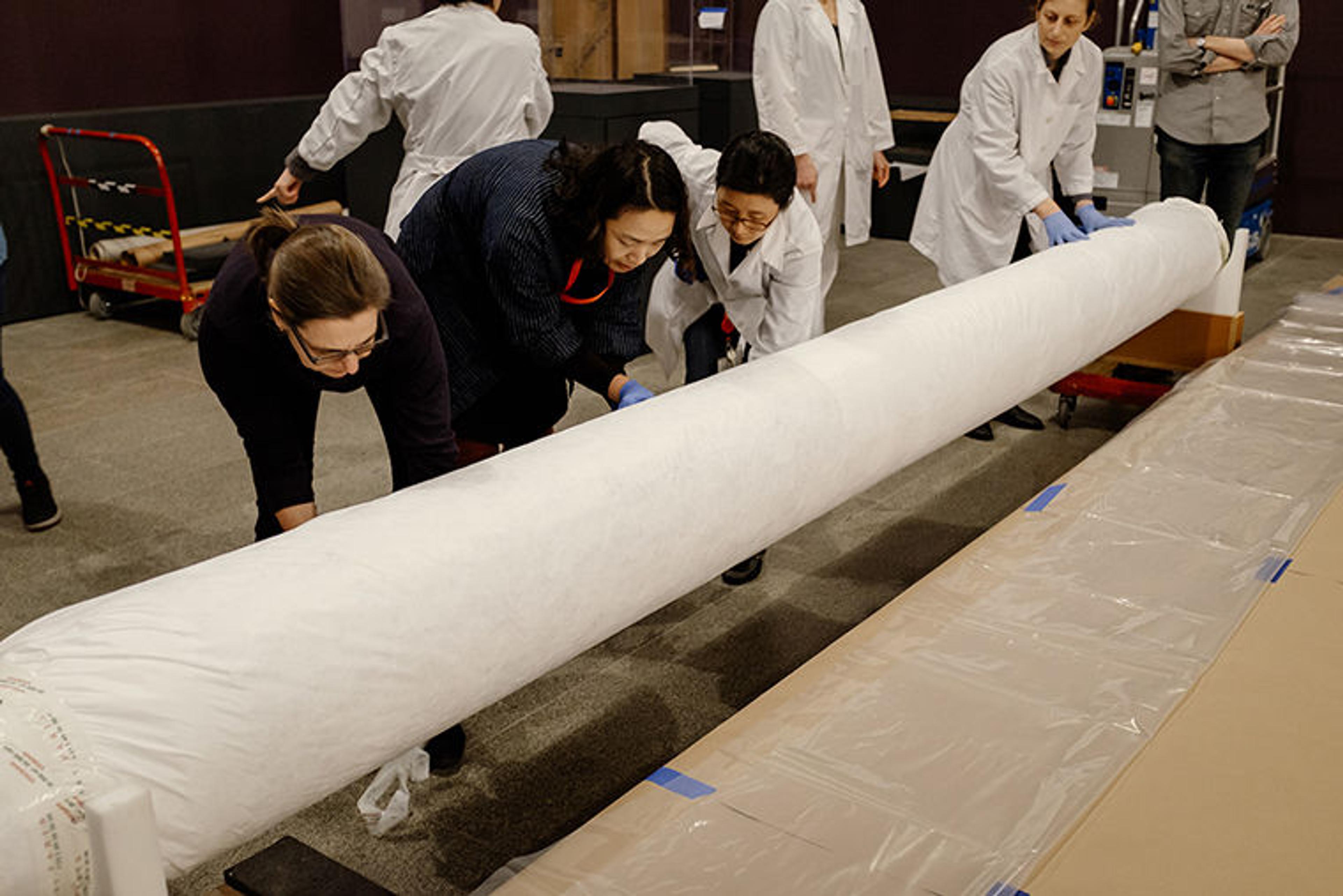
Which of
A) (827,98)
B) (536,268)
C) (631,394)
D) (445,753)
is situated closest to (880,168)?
(827,98)

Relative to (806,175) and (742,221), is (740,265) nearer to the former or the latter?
(742,221)

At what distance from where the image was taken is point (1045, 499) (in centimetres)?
179

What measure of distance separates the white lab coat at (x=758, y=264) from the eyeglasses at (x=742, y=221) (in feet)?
0.18

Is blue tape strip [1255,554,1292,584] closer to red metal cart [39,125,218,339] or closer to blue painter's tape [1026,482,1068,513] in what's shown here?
blue painter's tape [1026,482,1068,513]

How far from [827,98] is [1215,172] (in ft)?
3.74

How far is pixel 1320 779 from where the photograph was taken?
1133 mm

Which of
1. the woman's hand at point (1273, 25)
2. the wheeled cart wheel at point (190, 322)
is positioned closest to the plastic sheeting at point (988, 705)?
the woman's hand at point (1273, 25)

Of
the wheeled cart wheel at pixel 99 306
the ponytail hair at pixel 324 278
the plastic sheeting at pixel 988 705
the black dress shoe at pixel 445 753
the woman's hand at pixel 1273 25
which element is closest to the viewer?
the plastic sheeting at pixel 988 705

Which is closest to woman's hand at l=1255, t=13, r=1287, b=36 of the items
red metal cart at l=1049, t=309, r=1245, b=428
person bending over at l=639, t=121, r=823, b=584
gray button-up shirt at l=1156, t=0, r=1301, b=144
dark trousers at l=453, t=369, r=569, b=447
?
gray button-up shirt at l=1156, t=0, r=1301, b=144

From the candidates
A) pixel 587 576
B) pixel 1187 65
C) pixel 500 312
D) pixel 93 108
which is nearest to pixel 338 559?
pixel 587 576

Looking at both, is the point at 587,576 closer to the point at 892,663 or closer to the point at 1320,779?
the point at 892,663

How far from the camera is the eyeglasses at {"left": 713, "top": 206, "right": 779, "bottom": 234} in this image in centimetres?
189

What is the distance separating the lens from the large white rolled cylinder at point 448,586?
34.7 inches

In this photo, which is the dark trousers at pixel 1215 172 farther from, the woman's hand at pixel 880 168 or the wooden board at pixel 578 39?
the wooden board at pixel 578 39
